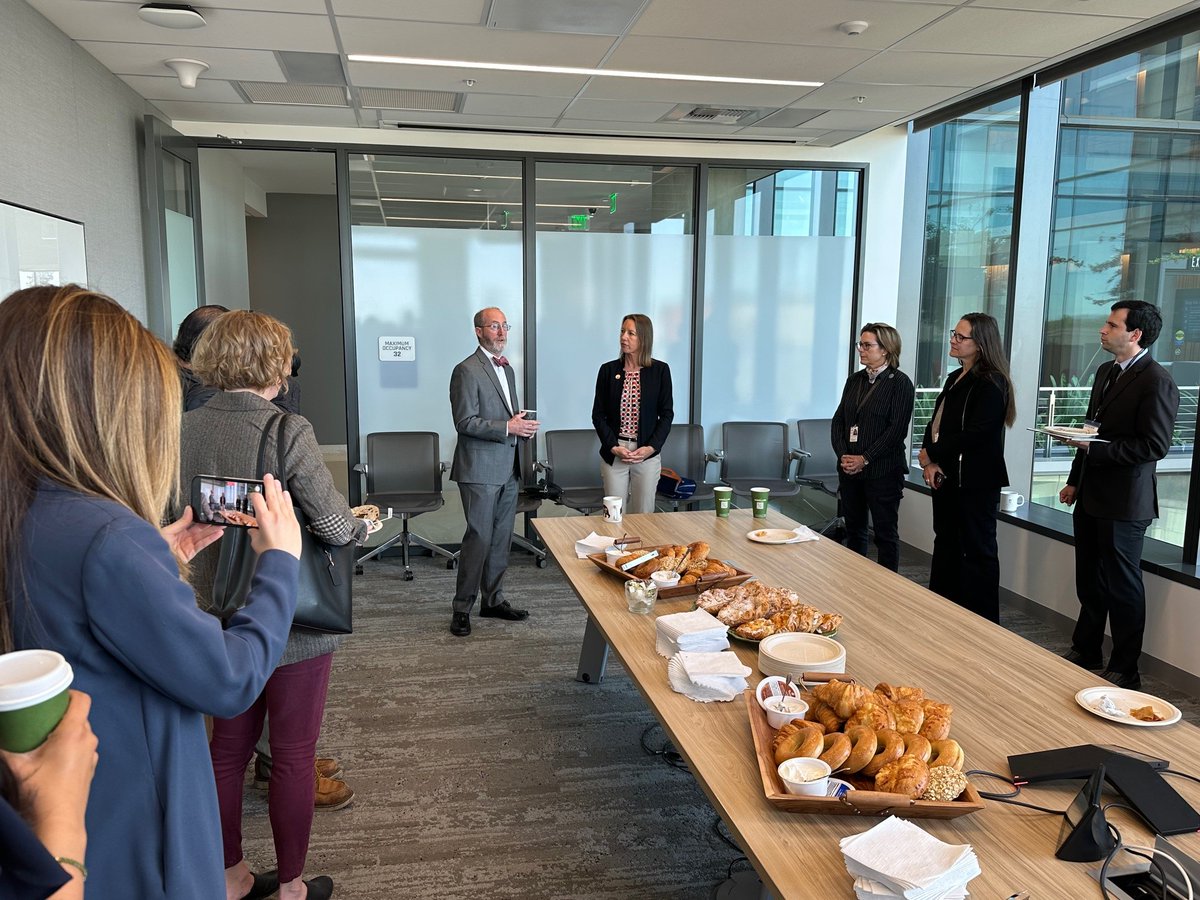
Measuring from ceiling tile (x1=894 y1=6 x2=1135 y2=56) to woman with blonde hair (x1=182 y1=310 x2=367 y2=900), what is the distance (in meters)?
3.17

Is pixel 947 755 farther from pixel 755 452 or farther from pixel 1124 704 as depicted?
pixel 755 452

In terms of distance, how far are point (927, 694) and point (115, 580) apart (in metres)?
1.62

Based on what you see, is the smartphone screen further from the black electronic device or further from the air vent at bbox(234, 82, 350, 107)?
the air vent at bbox(234, 82, 350, 107)

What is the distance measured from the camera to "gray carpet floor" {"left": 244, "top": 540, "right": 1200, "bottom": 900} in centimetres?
253

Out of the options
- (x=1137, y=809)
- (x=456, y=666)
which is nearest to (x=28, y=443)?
(x=1137, y=809)

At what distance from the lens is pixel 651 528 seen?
3.50 meters

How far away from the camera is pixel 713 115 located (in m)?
5.29

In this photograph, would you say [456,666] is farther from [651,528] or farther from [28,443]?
[28,443]

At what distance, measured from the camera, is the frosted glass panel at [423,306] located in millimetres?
5832

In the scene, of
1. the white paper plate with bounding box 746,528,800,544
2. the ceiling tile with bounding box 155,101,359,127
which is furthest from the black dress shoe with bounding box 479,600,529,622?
the ceiling tile with bounding box 155,101,359,127

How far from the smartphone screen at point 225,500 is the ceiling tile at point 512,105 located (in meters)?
3.88

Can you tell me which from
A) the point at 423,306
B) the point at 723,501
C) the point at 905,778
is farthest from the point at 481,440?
the point at 905,778

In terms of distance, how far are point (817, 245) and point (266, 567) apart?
18.9ft

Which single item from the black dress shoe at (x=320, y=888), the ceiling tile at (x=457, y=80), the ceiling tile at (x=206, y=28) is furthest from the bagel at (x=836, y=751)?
the ceiling tile at (x=457, y=80)
